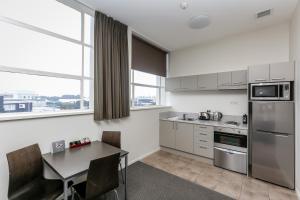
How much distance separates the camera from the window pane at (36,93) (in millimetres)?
1792

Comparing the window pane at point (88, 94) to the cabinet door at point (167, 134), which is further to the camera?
the cabinet door at point (167, 134)

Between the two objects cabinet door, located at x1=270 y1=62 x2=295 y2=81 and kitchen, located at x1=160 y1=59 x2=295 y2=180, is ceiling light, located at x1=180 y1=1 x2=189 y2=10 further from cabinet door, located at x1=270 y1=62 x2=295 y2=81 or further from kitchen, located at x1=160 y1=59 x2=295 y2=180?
cabinet door, located at x1=270 y1=62 x2=295 y2=81

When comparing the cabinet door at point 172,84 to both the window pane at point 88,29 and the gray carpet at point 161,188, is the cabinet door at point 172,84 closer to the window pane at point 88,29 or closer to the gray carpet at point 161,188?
the gray carpet at point 161,188

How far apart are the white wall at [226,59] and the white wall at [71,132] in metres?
1.34

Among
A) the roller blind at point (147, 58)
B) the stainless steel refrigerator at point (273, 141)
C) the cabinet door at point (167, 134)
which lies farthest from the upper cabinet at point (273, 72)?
the roller blind at point (147, 58)

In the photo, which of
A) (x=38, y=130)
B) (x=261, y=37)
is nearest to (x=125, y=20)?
(x=38, y=130)

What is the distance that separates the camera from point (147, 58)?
389cm

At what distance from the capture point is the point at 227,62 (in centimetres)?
367

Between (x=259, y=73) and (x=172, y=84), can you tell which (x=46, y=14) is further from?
(x=259, y=73)

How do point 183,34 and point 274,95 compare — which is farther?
point 183,34

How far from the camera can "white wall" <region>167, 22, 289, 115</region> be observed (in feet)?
10.1

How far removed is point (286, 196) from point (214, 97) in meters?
2.26

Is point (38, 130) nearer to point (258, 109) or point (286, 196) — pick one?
point (258, 109)

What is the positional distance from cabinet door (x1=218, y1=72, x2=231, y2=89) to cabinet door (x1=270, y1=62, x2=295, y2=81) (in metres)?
0.86
